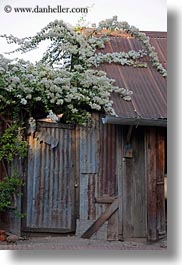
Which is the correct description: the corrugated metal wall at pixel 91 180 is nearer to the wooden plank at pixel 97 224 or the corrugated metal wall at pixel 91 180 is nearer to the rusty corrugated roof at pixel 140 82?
the wooden plank at pixel 97 224

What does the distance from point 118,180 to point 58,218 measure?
27.5 inches

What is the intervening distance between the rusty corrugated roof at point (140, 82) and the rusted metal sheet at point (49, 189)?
79 cm

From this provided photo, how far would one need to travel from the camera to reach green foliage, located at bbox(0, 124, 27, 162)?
4.22 meters

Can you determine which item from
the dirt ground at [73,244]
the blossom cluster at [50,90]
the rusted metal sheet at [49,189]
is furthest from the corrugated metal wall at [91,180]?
the blossom cluster at [50,90]

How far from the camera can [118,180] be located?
4.27m

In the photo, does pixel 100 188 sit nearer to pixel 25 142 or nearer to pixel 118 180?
pixel 118 180

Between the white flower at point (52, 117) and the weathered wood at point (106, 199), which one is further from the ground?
the white flower at point (52, 117)

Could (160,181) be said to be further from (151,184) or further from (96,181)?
(96,181)

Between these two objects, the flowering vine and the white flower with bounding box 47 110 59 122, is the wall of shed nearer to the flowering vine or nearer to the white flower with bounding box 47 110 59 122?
the white flower with bounding box 47 110 59 122

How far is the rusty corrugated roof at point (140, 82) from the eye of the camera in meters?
4.16

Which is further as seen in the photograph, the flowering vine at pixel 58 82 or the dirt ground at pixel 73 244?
the flowering vine at pixel 58 82

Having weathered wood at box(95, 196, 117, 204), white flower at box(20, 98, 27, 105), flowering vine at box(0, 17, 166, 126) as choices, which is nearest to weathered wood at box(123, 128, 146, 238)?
weathered wood at box(95, 196, 117, 204)

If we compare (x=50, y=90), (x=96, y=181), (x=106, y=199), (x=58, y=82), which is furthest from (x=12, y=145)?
(x=106, y=199)

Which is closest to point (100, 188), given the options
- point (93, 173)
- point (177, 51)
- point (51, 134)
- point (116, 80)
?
point (93, 173)
